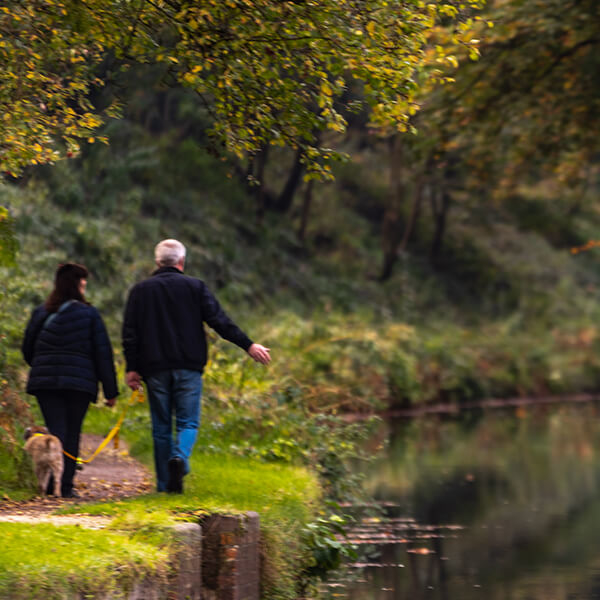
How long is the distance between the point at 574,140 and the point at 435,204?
863 inches

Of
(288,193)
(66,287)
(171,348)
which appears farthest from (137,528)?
(288,193)

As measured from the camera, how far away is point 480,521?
1280 cm

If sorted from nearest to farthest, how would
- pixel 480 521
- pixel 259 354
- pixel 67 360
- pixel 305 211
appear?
pixel 259 354 < pixel 67 360 < pixel 480 521 < pixel 305 211

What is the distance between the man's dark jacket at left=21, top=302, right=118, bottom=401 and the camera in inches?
359

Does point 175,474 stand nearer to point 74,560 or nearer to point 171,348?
point 171,348

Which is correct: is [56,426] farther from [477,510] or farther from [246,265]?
[246,265]

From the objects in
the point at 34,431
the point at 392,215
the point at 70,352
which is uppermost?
the point at 392,215

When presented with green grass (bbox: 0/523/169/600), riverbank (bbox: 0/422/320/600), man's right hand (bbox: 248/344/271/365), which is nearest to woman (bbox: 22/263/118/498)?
riverbank (bbox: 0/422/320/600)

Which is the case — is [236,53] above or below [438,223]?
A: below

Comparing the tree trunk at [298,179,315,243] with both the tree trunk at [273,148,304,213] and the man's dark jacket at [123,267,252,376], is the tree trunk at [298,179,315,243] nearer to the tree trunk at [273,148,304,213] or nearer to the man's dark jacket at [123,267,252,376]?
the tree trunk at [273,148,304,213]

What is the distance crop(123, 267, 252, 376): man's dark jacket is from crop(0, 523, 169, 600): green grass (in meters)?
1.94

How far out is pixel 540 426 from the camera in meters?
25.7

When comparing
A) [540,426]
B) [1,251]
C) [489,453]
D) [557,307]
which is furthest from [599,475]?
[557,307]

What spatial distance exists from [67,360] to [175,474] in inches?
56.4
